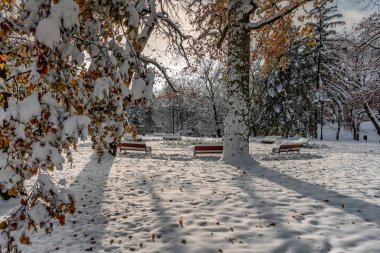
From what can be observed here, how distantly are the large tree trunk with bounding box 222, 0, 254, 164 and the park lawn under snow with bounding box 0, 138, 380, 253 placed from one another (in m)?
1.51

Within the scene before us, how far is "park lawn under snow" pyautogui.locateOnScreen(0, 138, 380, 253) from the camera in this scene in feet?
15.4

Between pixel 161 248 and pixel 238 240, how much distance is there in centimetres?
120

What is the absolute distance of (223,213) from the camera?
5887 mm

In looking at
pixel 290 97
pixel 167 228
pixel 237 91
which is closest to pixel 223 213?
pixel 167 228

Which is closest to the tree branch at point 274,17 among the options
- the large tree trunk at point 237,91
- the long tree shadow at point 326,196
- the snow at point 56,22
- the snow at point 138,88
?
the large tree trunk at point 237,91

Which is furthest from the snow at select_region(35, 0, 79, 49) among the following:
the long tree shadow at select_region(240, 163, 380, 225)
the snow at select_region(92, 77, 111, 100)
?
the long tree shadow at select_region(240, 163, 380, 225)

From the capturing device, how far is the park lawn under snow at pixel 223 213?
4.68 m

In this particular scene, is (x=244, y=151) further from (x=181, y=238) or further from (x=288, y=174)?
(x=181, y=238)

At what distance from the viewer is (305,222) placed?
17.6ft

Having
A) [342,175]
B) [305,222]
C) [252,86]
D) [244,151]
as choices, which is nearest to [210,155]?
[244,151]

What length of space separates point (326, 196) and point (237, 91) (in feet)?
17.4

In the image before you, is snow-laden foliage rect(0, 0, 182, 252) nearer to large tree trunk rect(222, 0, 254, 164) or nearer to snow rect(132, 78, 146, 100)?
snow rect(132, 78, 146, 100)

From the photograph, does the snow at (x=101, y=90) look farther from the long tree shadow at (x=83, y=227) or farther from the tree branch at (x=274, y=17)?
the tree branch at (x=274, y=17)

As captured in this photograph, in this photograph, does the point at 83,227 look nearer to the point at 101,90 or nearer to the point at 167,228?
the point at 167,228
